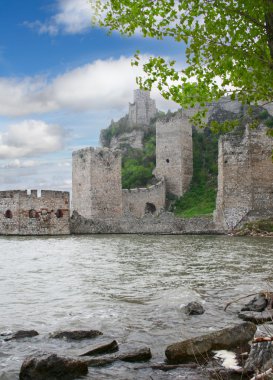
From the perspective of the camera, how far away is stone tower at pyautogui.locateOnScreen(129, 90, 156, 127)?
72750 millimetres

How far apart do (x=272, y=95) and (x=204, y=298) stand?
446 centimetres

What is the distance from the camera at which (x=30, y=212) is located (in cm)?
3716

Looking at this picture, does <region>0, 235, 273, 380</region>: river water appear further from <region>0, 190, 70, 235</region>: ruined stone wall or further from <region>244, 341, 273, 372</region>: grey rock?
<region>0, 190, 70, 235</region>: ruined stone wall

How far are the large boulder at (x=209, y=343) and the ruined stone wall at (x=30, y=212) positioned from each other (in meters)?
31.3

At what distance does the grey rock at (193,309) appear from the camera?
9.31 meters

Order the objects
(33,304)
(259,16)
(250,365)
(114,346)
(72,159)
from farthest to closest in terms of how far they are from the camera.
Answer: (72,159) → (33,304) → (259,16) → (114,346) → (250,365)

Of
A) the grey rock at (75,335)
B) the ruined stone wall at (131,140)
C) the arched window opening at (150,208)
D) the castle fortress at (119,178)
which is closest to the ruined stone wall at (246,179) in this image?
the castle fortress at (119,178)

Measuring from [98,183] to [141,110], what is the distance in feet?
94.8

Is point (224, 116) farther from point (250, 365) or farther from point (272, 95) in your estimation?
point (250, 365)

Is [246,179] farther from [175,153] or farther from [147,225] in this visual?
[175,153]

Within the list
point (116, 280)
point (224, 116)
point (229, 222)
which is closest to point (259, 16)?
point (116, 280)

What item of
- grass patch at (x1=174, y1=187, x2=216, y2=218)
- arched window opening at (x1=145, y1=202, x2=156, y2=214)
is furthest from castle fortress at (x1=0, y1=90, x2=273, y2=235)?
grass patch at (x1=174, y1=187, x2=216, y2=218)

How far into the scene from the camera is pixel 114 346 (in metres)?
7.07

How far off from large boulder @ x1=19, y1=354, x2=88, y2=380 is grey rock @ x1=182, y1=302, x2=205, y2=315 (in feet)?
12.0
